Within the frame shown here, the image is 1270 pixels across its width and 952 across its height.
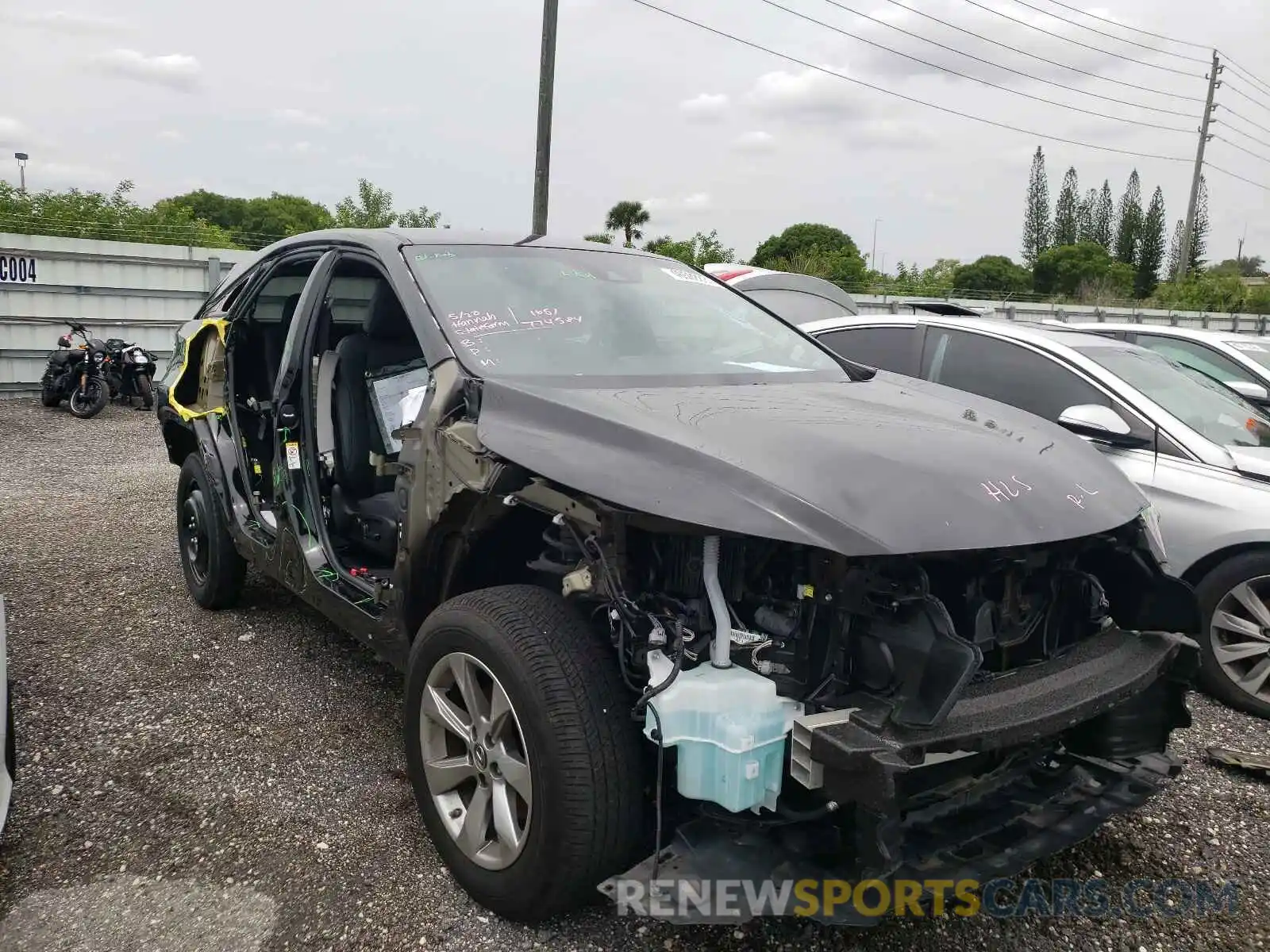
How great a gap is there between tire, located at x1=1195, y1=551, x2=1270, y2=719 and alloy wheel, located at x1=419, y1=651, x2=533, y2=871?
121 inches

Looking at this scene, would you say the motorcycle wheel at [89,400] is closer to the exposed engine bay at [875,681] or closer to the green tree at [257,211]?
the exposed engine bay at [875,681]

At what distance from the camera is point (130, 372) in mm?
12562

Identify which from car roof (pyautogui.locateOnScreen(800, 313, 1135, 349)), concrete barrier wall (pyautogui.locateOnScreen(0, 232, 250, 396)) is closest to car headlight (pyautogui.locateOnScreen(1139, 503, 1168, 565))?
car roof (pyautogui.locateOnScreen(800, 313, 1135, 349))

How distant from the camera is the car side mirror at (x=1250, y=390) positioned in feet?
20.9

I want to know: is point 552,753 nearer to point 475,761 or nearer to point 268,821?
point 475,761

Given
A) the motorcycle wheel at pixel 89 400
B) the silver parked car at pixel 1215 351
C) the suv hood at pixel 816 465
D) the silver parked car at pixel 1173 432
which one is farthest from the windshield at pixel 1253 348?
the motorcycle wheel at pixel 89 400

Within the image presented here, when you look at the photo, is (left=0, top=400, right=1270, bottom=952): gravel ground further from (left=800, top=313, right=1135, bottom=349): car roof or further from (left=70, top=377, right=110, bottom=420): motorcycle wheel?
(left=70, top=377, right=110, bottom=420): motorcycle wheel

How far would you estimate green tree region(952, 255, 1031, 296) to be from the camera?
197 feet

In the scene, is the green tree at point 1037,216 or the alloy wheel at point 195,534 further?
the green tree at point 1037,216

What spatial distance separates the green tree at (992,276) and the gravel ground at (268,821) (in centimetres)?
5778

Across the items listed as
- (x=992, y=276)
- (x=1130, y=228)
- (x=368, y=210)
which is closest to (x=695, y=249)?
(x=368, y=210)

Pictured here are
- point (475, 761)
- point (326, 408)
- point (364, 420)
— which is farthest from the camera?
point (364, 420)

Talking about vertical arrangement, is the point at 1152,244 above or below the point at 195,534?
above

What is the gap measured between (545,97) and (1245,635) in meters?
12.0
